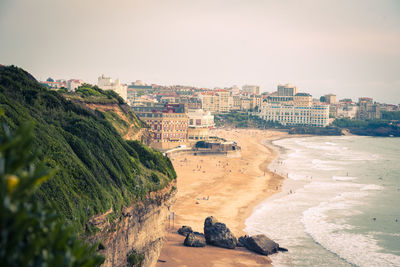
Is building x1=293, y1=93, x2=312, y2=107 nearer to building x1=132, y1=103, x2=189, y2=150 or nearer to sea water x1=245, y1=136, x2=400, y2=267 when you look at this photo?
building x1=132, y1=103, x2=189, y2=150

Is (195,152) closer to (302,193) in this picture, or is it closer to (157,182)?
(302,193)

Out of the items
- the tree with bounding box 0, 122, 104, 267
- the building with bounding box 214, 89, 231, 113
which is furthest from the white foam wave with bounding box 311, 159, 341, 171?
the building with bounding box 214, 89, 231, 113

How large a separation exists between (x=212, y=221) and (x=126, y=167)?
8.13m

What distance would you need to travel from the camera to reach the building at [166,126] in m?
76.4

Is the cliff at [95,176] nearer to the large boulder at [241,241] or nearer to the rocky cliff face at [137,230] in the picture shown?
the rocky cliff face at [137,230]

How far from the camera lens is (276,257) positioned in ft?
87.2

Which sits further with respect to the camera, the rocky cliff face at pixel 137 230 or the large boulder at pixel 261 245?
the large boulder at pixel 261 245

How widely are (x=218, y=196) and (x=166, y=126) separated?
35268 mm

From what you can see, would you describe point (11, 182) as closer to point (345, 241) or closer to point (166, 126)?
point (345, 241)

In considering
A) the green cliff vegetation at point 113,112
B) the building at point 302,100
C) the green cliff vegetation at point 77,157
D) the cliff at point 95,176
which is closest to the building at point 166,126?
the green cliff vegetation at point 113,112

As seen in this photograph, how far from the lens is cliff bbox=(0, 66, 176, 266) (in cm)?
1628

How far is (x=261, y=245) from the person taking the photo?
27.0 meters

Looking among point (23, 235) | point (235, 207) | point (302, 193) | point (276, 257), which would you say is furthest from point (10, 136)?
point (302, 193)

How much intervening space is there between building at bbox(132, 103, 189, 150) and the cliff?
46419 millimetres
